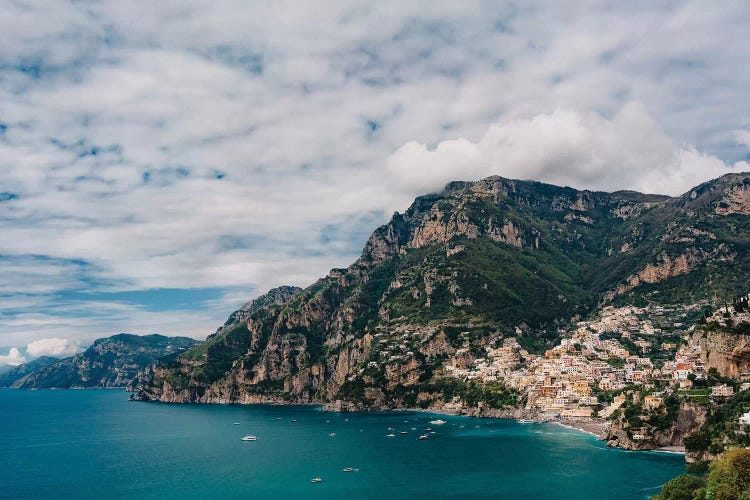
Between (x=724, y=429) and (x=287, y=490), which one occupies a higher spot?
(x=724, y=429)

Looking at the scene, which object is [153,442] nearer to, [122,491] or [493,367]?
[122,491]

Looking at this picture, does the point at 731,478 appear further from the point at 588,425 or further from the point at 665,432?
the point at 588,425

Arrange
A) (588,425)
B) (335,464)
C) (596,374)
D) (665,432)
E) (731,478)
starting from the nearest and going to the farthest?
1. (731,478)
2. (665,432)
3. (335,464)
4. (588,425)
5. (596,374)

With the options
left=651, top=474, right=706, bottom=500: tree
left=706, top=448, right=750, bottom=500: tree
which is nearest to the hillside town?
left=651, top=474, right=706, bottom=500: tree

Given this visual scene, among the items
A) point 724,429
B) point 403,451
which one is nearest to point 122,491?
point 403,451

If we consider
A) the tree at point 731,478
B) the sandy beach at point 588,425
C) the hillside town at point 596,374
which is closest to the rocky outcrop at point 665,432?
the hillside town at point 596,374

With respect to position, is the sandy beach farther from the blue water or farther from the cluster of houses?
the cluster of houses

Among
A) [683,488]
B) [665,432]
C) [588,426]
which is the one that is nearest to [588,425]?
[588,426]

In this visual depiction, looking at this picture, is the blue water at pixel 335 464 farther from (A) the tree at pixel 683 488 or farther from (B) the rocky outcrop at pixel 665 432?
(A) the tree at pixel 683 488
